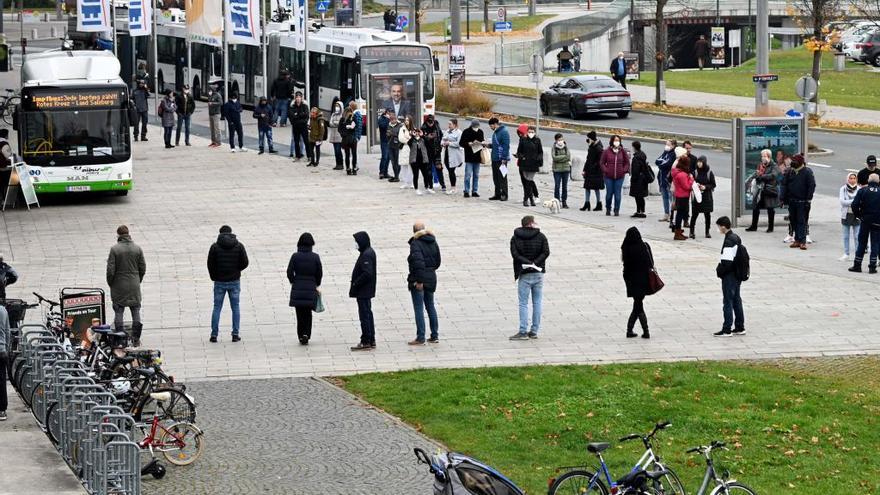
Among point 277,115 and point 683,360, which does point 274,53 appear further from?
point 683,360

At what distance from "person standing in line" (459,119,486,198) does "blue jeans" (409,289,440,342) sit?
37.3ft

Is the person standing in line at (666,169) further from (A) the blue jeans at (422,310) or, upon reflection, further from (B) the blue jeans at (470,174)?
(A) the blue jeans at (422,310)

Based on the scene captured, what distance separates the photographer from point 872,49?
64062 mm

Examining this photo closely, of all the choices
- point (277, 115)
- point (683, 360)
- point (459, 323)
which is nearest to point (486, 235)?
point (459, 323)

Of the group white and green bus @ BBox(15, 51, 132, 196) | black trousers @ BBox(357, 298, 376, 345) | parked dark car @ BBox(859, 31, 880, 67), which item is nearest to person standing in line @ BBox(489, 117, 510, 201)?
white and green bus @ BBox(15, 51, 132, 196)

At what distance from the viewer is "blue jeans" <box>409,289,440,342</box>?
1938cm

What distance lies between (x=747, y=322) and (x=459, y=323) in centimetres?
369

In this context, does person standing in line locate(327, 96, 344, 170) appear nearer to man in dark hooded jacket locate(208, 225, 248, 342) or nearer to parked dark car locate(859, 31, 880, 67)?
man in dark hooded jacket locate(208, 225, 248, 342)

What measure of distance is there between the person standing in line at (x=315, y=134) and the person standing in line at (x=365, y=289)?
54.5 ft

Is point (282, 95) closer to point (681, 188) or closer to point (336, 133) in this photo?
point (336, 133)

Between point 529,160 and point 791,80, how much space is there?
99.6ft

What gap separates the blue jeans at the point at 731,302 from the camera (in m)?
19.5

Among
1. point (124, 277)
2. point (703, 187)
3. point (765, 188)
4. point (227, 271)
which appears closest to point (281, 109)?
point (765, 188)

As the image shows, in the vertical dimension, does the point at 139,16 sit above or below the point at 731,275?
above
